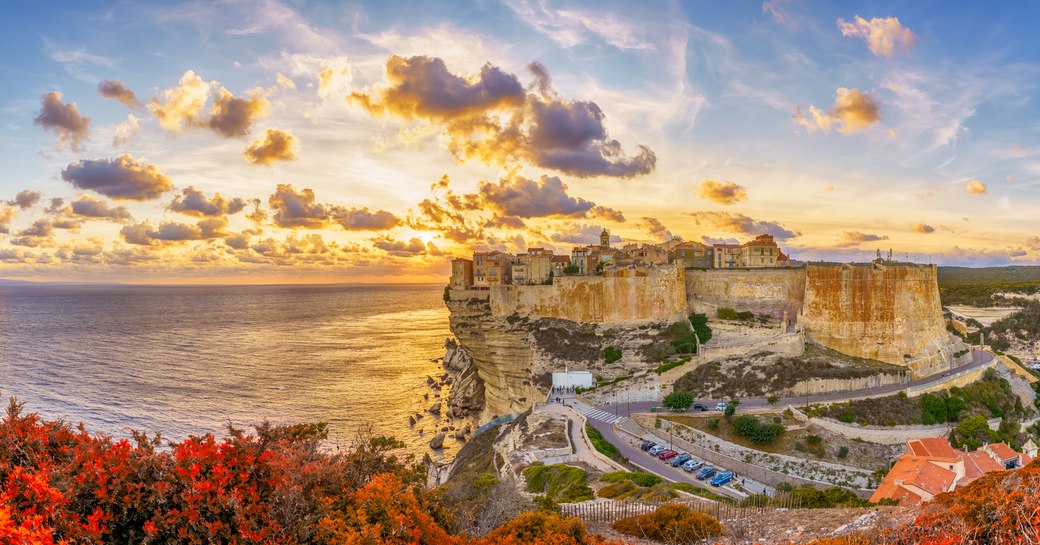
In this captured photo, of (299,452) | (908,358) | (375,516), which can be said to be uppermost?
(299,452)

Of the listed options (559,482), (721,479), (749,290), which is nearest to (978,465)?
(721,479)

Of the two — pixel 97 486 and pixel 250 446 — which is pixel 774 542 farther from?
pixel 97 486

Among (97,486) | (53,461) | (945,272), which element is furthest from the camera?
(945,272)

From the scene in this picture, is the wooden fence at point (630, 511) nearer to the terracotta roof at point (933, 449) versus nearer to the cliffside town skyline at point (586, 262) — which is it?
the terracotta roof at point (933, 449)

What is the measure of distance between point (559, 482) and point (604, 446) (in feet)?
18.6

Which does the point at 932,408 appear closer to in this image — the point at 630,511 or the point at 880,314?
the point at 880,314

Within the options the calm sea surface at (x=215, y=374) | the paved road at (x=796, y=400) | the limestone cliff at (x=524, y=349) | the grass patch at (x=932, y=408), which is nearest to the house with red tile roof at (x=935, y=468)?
the grass patch at (x=932, y=408)

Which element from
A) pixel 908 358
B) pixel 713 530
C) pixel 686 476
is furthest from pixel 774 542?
pixel 908 358

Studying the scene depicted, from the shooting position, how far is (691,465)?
21.5m

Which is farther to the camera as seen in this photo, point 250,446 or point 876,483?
point 876,483

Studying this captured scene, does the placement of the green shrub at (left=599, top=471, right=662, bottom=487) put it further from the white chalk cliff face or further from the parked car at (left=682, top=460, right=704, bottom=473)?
the white chalk cliff face

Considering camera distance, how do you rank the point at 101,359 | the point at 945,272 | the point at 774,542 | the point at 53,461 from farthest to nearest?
the point at 945,272, the point at 101,359, the point at 774,542, the point at 53,461

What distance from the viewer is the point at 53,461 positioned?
18.5 feet

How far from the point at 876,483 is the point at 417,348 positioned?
58.3m
